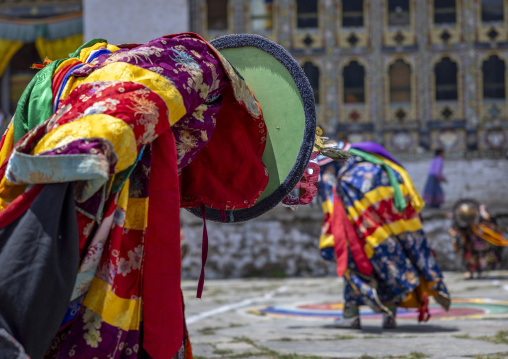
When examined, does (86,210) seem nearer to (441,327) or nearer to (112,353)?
(112,353)

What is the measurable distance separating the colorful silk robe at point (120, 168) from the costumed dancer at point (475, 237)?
1046 centimetres

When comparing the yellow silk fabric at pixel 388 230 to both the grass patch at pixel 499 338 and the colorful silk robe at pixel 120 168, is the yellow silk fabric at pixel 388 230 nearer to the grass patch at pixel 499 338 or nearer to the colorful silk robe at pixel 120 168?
the grass patch at pixel 499 338

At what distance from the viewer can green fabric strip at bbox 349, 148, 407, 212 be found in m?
6.16

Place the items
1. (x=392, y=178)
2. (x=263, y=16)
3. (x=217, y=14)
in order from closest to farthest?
(x=392, y=178) → (x=263, y=16) → (x=217, y=14)

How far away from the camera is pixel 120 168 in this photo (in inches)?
72.6

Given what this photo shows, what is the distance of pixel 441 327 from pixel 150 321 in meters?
4.16

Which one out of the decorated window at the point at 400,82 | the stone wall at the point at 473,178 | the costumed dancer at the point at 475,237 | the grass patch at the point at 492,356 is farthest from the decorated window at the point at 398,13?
the grass patch at the point at 492,356

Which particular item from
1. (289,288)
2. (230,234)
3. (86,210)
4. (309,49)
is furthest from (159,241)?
(309,49)

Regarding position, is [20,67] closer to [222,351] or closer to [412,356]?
[222,351]

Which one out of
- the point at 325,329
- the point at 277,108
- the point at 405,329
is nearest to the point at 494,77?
the point at 405,329

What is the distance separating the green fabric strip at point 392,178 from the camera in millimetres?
6164

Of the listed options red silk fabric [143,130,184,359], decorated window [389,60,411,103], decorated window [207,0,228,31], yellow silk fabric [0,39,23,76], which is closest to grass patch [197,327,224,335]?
red silk fabric [143,130,184,359]

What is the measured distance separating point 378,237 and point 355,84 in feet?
63.5

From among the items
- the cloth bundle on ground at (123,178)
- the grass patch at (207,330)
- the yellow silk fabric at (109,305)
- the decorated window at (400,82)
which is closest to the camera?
the cloth bundle on ground at (123,178)
